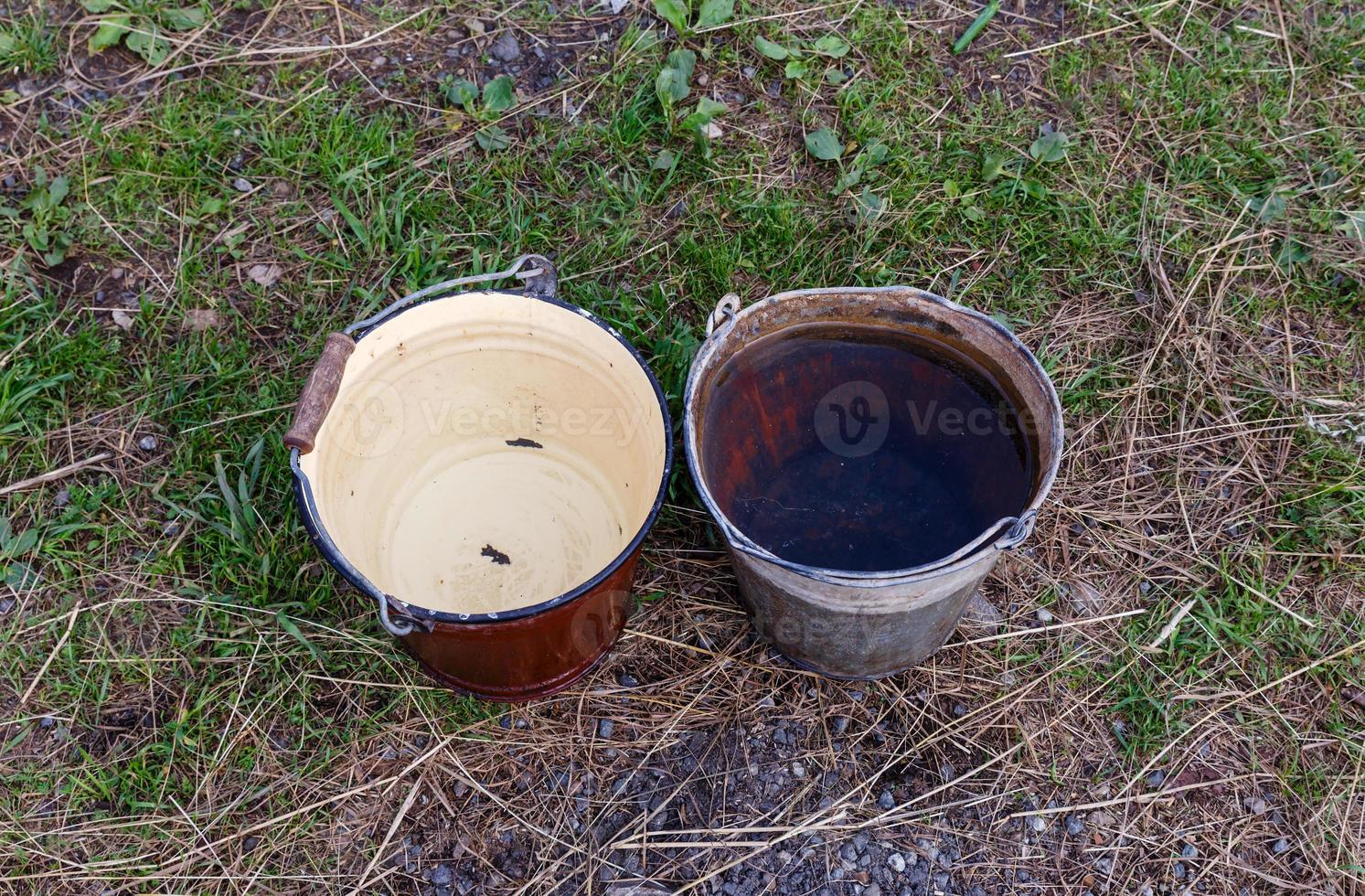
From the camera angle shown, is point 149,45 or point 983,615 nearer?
point 983,615

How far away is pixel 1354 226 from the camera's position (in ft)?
8.30

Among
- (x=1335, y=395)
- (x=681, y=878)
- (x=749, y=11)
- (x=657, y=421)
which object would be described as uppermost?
(x=749, y=11)

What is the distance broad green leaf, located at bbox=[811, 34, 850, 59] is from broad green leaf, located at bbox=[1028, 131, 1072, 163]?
0.57m

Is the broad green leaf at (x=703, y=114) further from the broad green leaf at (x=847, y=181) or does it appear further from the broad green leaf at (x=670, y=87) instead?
the broad green leaf at (x=847, y=181)

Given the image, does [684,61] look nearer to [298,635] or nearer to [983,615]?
[983,615]

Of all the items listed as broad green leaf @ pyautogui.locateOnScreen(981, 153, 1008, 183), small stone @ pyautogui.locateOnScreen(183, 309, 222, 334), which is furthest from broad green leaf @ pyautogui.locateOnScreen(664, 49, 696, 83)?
small stone @ pyautogui.locateOnScreen(183, 309, 222, 334)

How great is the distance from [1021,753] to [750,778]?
1.87ft

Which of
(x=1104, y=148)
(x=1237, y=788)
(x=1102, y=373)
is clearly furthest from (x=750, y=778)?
(x=1104, y=148)

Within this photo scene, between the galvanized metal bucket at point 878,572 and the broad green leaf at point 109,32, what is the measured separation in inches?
77.0

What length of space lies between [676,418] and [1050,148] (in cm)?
125

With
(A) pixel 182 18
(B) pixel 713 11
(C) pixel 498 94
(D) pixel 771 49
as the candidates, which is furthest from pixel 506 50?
(A) pixel 182 18

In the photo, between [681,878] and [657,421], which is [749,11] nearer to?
[657,421]

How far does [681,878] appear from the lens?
1.84 m

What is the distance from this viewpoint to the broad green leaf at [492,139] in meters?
2.49
